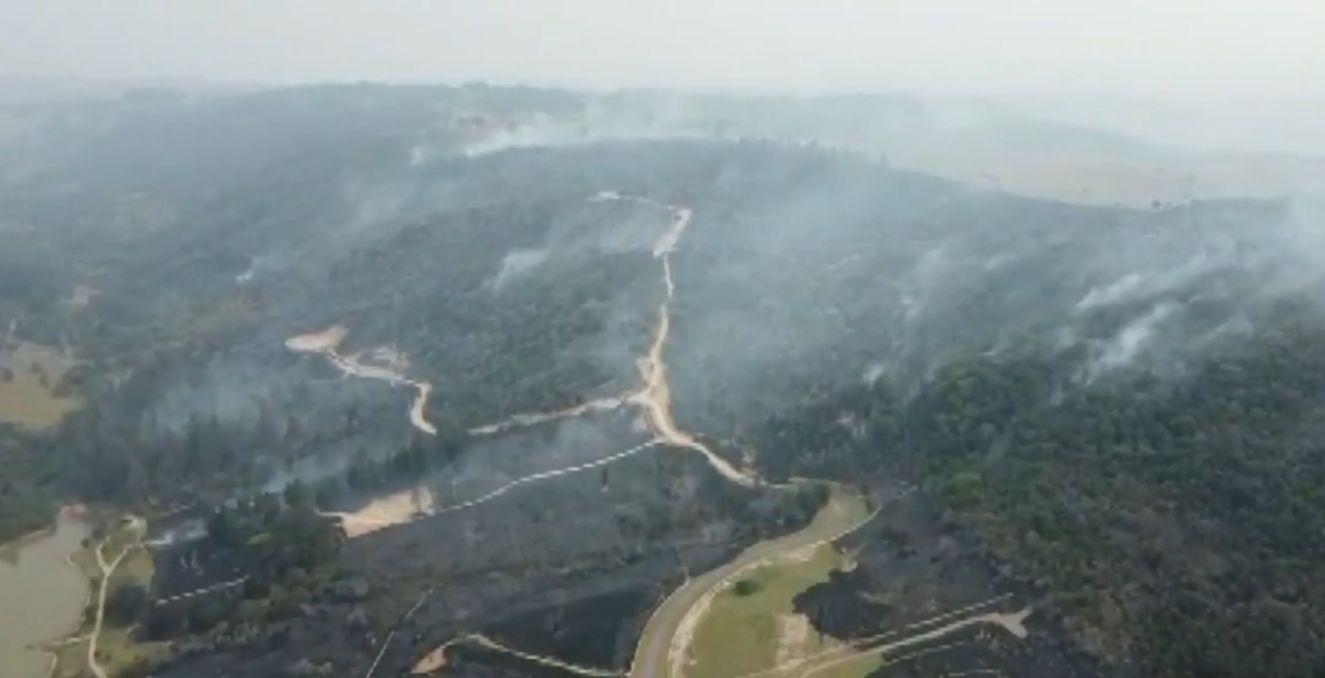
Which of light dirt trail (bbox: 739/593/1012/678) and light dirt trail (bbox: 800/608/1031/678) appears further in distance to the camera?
light dirt trail (bbox: 800/608/1031/678)

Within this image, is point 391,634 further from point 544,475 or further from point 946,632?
point 946,632

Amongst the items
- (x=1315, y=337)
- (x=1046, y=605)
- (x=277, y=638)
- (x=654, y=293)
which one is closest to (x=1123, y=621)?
(x=1046, y=605)

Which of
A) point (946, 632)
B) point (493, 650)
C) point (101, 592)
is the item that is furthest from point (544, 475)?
point (946, 632)

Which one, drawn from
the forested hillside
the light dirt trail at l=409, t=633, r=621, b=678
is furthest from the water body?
the light dirt trail at l=409, t=633, r=621, b=678

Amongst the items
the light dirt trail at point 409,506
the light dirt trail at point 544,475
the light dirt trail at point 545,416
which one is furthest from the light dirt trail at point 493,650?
the light dirt trail at point 545,416

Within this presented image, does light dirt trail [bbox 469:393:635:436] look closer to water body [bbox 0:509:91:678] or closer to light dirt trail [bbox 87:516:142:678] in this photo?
light dirt trail [bbox 87:516:142:678]
